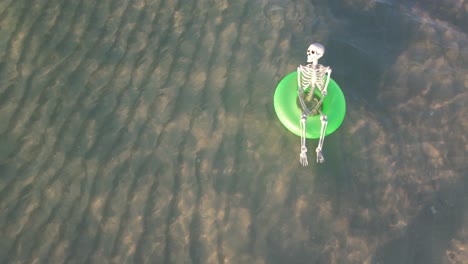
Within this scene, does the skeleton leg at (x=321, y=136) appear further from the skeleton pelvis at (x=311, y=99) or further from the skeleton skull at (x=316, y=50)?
the skeleton skull at (x=316, y=50)

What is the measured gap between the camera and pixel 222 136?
18.5 feet

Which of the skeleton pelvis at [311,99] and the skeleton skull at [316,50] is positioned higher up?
the skeleton skull at [316,50]

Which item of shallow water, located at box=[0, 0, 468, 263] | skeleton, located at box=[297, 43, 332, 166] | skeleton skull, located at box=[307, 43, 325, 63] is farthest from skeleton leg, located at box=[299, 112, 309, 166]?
skeleton skull, located at box=[307, 43, 325, 63]

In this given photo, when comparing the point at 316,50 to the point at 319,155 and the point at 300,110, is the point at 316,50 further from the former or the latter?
the point at 319,155

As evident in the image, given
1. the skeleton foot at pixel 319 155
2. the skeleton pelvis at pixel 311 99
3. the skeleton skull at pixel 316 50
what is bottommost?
the skeleton foot at pixel 319 155

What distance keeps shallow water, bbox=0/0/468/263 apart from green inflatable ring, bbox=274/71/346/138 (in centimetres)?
48

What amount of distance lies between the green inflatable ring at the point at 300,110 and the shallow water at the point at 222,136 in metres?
0.48

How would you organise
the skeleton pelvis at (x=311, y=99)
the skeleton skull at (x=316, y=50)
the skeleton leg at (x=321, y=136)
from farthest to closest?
the skeleton pelvis at (x=311, y=99) → the skeleton leg at (x=321, y=136) → the skeleton skull at (x=316, y=50)

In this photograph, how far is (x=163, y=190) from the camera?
205 inches

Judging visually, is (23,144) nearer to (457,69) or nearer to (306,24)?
(306,24)

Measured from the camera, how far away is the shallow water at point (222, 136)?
4973mm

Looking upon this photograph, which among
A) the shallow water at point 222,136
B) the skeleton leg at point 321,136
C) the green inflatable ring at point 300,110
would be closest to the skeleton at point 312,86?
the skeleton leg at point 321,136

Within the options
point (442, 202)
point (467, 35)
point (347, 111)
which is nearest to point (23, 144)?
point (347, 111)

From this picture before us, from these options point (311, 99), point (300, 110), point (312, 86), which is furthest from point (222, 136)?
Answer: point (312, 86)
